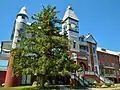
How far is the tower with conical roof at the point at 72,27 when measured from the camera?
47.2 m

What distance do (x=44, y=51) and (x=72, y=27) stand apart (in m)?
22.7

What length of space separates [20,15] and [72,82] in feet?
71.6

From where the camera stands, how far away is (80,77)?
41.7m

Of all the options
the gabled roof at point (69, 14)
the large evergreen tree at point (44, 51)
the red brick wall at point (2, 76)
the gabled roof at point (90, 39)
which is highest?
the gabled roof at point (69, 14)

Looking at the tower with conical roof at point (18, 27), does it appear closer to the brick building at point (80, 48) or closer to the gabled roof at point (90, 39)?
the brick building at point (80, 48)

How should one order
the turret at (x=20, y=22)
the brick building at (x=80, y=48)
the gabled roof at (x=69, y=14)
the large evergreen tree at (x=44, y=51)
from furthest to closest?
the gabled roof at (x=69, y=14), the brick building at (x=80, y=48), the turret at (x=20, y=22), the large evergreen tree at (x=44, y=51)

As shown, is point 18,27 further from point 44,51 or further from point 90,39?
point 90,39

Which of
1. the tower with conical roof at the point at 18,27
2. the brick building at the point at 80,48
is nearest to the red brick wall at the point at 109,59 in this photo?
the brick building at the point at 80,48

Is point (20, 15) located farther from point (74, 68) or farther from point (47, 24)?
point (74, 68)

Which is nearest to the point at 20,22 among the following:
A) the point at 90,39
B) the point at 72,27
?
the point at 72,27

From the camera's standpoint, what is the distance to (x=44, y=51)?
2794cm

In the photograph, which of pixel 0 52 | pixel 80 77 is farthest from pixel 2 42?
pixel 80 77

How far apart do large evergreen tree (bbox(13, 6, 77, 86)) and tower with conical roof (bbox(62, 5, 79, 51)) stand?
15.9 meters

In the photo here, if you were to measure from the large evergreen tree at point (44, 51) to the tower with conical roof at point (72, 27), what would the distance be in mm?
15876
